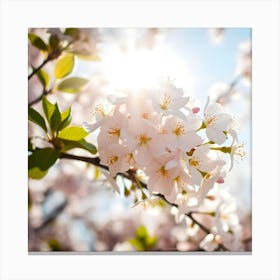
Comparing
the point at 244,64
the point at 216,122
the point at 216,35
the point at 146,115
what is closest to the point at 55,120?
the point at 146,115

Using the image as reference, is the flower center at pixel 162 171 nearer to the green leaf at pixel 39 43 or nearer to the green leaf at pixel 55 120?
the green leaf at pixel 55 120

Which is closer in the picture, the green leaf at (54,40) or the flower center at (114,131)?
the flower center at (114,131)

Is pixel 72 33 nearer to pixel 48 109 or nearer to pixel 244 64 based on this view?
pixel 48 109

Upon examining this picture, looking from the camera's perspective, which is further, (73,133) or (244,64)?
(244,64)

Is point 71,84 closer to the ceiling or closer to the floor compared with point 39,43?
closer to the floor

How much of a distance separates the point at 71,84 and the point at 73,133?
1.64ft

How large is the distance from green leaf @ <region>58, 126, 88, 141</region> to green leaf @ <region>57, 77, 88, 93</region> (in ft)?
1.56

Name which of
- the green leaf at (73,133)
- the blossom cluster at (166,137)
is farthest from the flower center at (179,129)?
the green leaf at (73,133)

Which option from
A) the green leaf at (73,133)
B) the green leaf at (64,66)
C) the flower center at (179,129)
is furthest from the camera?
the green leaf at (64,66)

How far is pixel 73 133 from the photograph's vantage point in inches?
57.4
